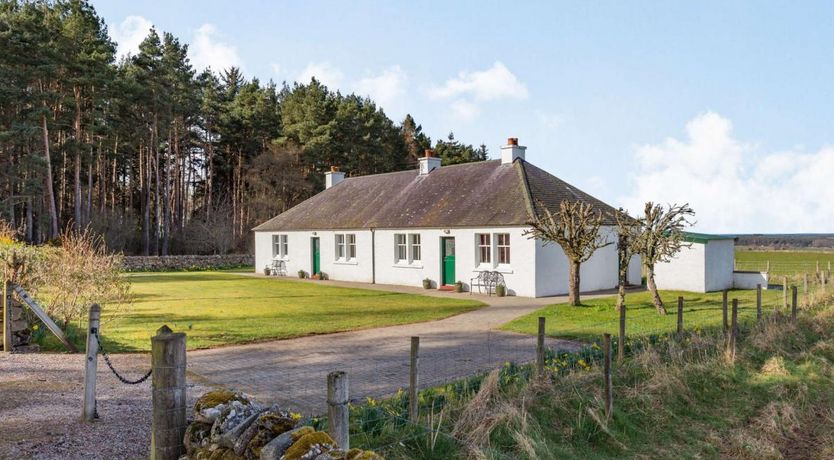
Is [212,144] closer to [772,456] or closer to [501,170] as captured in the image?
[501,170]

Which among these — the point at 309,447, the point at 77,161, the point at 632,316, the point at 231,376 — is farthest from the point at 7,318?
the point at 77,161

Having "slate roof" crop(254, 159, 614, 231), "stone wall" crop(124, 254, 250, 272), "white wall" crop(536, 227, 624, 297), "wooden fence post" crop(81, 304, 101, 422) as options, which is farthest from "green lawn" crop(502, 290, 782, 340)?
"stone wall" crop(124, 254, 250, 272)

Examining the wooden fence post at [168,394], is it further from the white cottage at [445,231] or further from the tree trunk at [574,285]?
the white cottage at [445,231]

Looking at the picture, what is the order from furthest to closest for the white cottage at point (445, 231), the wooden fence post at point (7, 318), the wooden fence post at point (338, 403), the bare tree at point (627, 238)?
the white cottage at point (445, 231) < the bare tree at point (627, 238) < the wooden fence post at point (7, 318) < the wooden fence post at point (338, 403)

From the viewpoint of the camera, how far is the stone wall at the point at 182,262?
39812 millimetres

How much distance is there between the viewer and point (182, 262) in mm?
41781

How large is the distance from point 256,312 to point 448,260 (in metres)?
9.92

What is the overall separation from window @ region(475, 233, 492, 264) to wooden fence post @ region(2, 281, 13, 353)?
54.1 feet

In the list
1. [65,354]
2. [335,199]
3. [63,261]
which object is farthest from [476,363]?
[335,199]

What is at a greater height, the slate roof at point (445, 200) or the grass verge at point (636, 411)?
the slate roof at point (445, 200)

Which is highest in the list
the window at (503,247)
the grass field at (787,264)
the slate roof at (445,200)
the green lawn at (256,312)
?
the slate roof at (445,200)

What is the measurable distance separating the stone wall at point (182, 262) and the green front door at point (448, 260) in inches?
909

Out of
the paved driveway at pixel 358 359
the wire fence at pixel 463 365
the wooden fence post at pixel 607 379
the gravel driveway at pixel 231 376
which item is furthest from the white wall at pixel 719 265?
the wooden fence post at pixel 607 379

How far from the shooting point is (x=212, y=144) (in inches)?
2137
